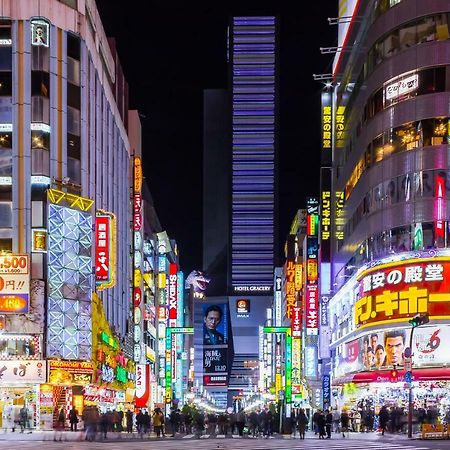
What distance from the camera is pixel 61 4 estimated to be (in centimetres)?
7275

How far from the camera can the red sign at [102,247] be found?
237 ft

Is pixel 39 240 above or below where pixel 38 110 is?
below

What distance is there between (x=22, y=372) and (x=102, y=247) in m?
10.1

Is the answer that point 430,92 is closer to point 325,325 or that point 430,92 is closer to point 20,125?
point 20,125

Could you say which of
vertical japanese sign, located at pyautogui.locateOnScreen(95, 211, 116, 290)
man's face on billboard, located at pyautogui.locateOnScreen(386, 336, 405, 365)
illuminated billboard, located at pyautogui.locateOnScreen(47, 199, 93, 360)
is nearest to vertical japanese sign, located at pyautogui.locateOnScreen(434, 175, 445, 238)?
man's face on billboard, located at pyautogui.locateOnScreen(386, 336, 405, 365)

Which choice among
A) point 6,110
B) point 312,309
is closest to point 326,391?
point 312,309

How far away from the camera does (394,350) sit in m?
64.3

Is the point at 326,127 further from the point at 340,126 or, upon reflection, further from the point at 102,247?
the point at 102,247

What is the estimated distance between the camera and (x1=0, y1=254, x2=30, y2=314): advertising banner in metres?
64.4

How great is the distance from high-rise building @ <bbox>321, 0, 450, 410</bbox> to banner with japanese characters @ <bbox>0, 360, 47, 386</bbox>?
1937 centimetres

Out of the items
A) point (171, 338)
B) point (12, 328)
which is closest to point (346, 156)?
point (12, 328)

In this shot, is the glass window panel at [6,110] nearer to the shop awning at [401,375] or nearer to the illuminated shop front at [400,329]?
the illuminated shop front at [400,329]

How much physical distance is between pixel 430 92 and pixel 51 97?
2381cm

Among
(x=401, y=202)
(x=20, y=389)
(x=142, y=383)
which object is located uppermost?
(x=401, y=202)
